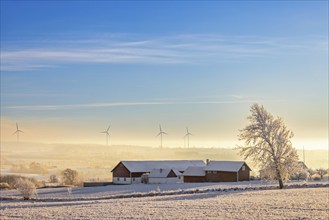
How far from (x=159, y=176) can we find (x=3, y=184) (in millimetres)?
31644

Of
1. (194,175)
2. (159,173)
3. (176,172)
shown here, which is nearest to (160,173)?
(159,173)

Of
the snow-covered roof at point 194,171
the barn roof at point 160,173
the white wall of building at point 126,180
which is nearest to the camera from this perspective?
the snow-covered roof at point 194,171

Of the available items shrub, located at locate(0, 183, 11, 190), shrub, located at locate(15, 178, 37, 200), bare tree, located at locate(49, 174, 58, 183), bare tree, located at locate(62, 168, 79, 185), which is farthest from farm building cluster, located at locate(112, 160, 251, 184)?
shrub, located at locate(15, 178, 37, 200)

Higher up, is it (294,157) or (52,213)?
(294,157)

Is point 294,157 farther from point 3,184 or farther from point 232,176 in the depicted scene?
point 3,184

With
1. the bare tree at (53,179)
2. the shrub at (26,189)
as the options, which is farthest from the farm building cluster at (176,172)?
the shrub at (26,189)

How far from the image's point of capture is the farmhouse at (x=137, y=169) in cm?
11062

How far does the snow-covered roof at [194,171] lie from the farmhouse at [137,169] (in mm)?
2322

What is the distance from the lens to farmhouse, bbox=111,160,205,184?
111 meters

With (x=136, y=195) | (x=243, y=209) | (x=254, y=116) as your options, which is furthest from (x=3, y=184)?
(x=243, y=209)

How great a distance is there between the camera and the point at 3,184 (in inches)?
3821

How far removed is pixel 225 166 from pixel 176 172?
37.5 feet

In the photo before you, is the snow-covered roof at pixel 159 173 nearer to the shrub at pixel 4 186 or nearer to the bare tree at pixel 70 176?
the bare tree at pixel 70 176

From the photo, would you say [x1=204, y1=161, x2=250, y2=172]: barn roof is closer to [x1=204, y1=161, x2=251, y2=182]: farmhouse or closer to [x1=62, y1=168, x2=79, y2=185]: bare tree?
[x1=204, y1=161, x2=251, y2=182]: farmhouse
